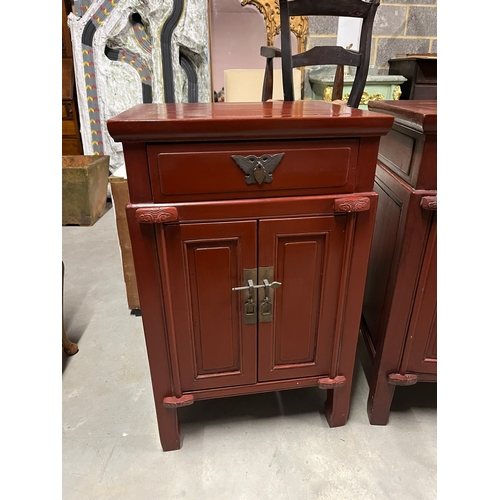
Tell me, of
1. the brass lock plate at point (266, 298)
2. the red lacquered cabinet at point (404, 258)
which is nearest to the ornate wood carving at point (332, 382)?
the red lacquered cabinet at point (404, 258)

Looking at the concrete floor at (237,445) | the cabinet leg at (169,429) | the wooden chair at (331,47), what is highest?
the wooden chair at (331,47)

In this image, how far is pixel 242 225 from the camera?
2.79 ft

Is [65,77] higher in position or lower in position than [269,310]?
higher

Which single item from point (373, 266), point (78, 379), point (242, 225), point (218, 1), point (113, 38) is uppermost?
point (218, 1)

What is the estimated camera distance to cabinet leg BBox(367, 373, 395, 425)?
3.66 feet

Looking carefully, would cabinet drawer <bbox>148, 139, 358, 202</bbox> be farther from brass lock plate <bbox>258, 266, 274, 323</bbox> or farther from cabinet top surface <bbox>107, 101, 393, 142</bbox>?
brass lock plate <bbox>258, 266, 274, 323</bbox>

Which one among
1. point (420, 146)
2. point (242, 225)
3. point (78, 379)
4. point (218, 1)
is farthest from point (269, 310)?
point (218, 1)

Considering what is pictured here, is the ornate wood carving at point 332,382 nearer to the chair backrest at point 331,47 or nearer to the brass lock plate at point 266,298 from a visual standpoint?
the brass lock plate at point 266,298

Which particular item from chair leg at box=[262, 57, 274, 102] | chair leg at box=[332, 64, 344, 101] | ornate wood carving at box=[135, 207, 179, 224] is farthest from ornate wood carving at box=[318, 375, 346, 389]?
chair leg at box=[332, 64, 344, 101]

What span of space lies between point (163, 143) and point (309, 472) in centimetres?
90

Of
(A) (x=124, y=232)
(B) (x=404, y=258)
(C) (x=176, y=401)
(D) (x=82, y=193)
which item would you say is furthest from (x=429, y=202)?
(D) (x=82, y=193)

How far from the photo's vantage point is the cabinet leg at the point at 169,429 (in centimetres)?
104

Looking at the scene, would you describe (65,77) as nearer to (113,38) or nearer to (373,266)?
(113,38)

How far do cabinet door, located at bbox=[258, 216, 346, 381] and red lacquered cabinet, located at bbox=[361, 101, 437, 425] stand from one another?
6.6 inches
